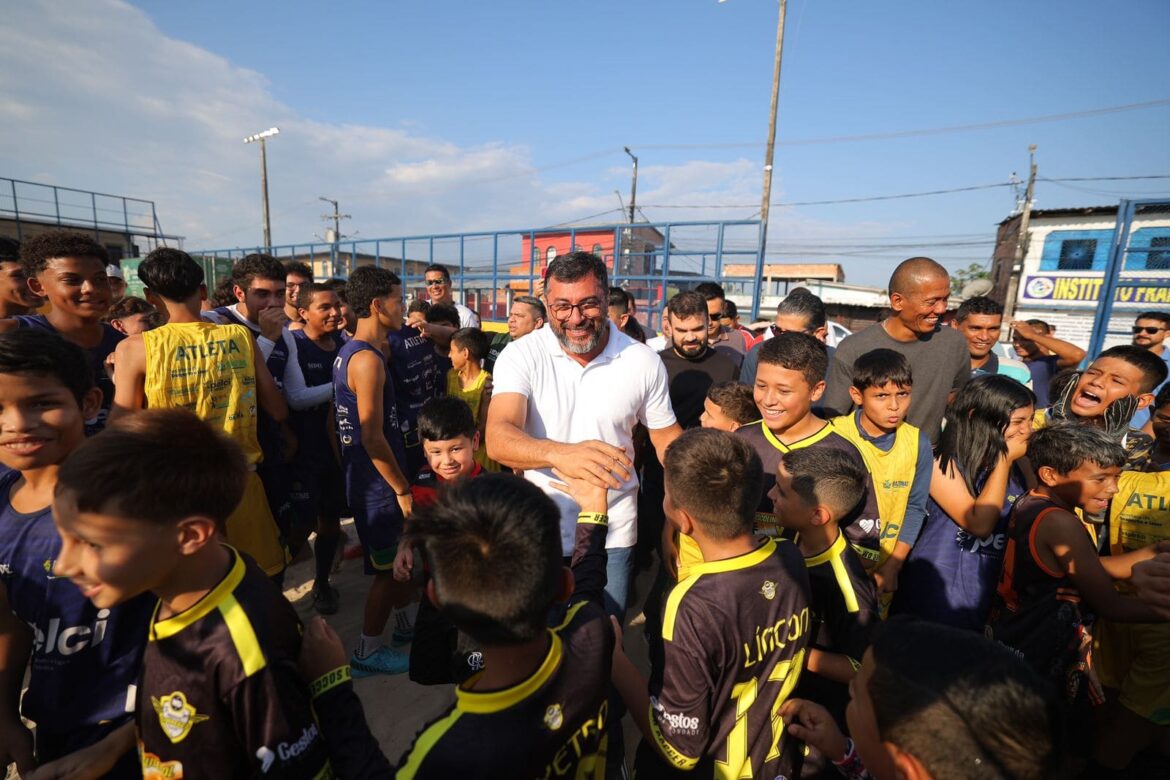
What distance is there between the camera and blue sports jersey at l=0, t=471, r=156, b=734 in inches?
58.4

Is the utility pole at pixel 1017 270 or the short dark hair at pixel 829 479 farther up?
the utility pole at pixel 1017 270

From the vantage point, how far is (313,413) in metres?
3.74

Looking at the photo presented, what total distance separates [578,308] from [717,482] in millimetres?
1060

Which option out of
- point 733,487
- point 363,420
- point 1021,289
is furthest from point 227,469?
point 1021,289

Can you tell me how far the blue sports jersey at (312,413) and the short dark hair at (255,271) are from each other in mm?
459

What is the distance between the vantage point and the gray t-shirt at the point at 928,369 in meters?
3.25

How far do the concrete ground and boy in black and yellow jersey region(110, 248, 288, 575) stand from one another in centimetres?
92

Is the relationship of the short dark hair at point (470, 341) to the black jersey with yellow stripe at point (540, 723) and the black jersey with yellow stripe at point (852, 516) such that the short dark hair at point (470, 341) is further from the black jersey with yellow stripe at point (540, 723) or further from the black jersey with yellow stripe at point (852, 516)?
the black jersey with yellow stripe at point (540, 723)

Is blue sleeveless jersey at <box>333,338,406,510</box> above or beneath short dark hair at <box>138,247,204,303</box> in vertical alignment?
beneath

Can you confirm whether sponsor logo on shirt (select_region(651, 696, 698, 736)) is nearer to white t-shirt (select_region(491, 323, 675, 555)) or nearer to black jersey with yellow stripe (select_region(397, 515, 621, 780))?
black jersey with yellow stripe (select_region(397, 515, 621, 780))

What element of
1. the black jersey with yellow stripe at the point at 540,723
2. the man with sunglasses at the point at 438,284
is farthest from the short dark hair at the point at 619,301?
the black jersey with yellow stripe at the point at 540,723

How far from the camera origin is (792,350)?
2.39 m

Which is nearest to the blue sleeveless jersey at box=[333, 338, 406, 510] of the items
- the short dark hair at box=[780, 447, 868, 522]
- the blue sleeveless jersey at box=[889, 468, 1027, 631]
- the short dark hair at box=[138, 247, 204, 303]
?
the short dark hair at box=[138, 247, 204, 303]

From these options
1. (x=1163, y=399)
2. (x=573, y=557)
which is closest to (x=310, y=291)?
(x=573, y=557)
